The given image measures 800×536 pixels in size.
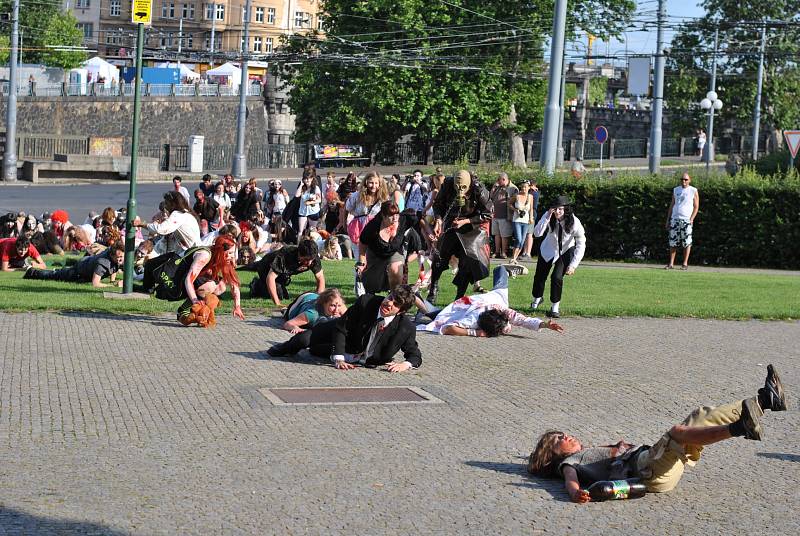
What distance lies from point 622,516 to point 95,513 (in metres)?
3.08

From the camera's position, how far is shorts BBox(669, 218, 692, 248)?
23.6m

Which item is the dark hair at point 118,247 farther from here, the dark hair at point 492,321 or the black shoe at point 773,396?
the black shoe at point 773,396

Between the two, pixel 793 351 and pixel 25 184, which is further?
pixel 25 184

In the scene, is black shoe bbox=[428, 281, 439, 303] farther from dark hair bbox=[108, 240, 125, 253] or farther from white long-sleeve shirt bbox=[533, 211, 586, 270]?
dark hair bbox=[108, 240, 125, 253]

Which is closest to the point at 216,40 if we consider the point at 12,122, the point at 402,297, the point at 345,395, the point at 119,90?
the point at 119,90

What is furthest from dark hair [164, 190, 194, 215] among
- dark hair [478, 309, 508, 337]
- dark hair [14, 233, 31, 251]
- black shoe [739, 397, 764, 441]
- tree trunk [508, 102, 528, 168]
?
tree trunk [508, 102, 528, 168]

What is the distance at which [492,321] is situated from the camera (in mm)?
13742

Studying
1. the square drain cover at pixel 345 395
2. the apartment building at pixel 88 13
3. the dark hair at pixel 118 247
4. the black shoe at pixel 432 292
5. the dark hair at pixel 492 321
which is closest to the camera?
the square drain cover at pixel 345 395

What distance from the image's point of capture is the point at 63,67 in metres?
87.9

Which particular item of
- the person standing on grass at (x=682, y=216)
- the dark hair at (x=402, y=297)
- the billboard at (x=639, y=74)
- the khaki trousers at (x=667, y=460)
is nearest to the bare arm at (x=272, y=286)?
the dark hair at (x=402, y=297)

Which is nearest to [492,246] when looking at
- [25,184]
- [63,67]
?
[25,184]

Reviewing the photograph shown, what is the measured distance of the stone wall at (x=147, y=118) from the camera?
239 ft

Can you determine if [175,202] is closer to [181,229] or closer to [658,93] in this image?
[181,229]

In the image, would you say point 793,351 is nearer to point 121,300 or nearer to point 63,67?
point 121,300
